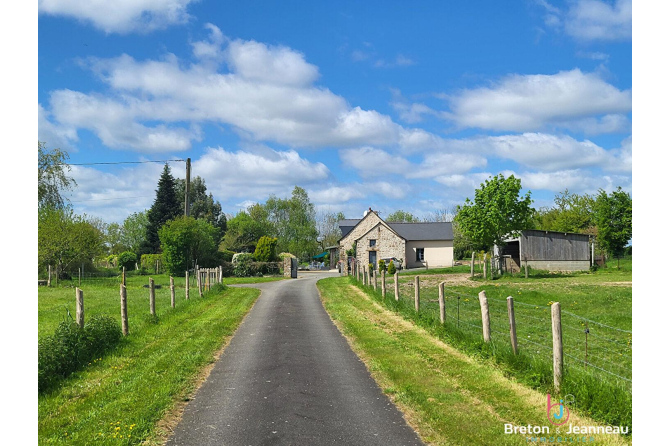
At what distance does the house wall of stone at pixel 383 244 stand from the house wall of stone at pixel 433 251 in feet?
5.12

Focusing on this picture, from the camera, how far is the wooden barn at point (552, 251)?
4625 cm

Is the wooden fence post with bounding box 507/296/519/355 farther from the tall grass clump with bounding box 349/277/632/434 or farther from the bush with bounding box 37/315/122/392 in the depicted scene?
the bush with bounding box 37/315/122/392

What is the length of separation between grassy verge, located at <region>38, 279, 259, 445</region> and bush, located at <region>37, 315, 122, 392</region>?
248 mm

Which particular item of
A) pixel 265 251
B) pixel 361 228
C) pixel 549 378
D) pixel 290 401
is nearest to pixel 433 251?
pixel 361 228

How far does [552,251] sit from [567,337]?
3494 cm

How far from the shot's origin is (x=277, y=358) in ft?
37.2

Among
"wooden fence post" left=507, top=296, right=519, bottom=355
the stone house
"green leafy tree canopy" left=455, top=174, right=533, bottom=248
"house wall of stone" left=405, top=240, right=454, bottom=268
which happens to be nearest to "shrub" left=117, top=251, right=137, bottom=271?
the stone house

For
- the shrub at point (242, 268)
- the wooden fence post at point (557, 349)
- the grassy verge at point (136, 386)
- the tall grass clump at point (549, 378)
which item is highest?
the wooden fence post at point (557, 349)

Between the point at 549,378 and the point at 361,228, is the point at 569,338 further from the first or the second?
the point at 361,228

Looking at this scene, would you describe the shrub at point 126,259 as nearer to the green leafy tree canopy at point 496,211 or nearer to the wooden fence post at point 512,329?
the green leafy tree canopy at point 496,211

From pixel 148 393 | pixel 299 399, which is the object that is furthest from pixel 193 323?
pixel 299 399

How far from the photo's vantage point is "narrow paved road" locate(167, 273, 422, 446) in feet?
21.9

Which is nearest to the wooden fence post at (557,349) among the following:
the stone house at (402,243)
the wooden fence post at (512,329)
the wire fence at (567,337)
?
the wire fence at (567,337)

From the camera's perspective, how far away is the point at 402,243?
201 feet
